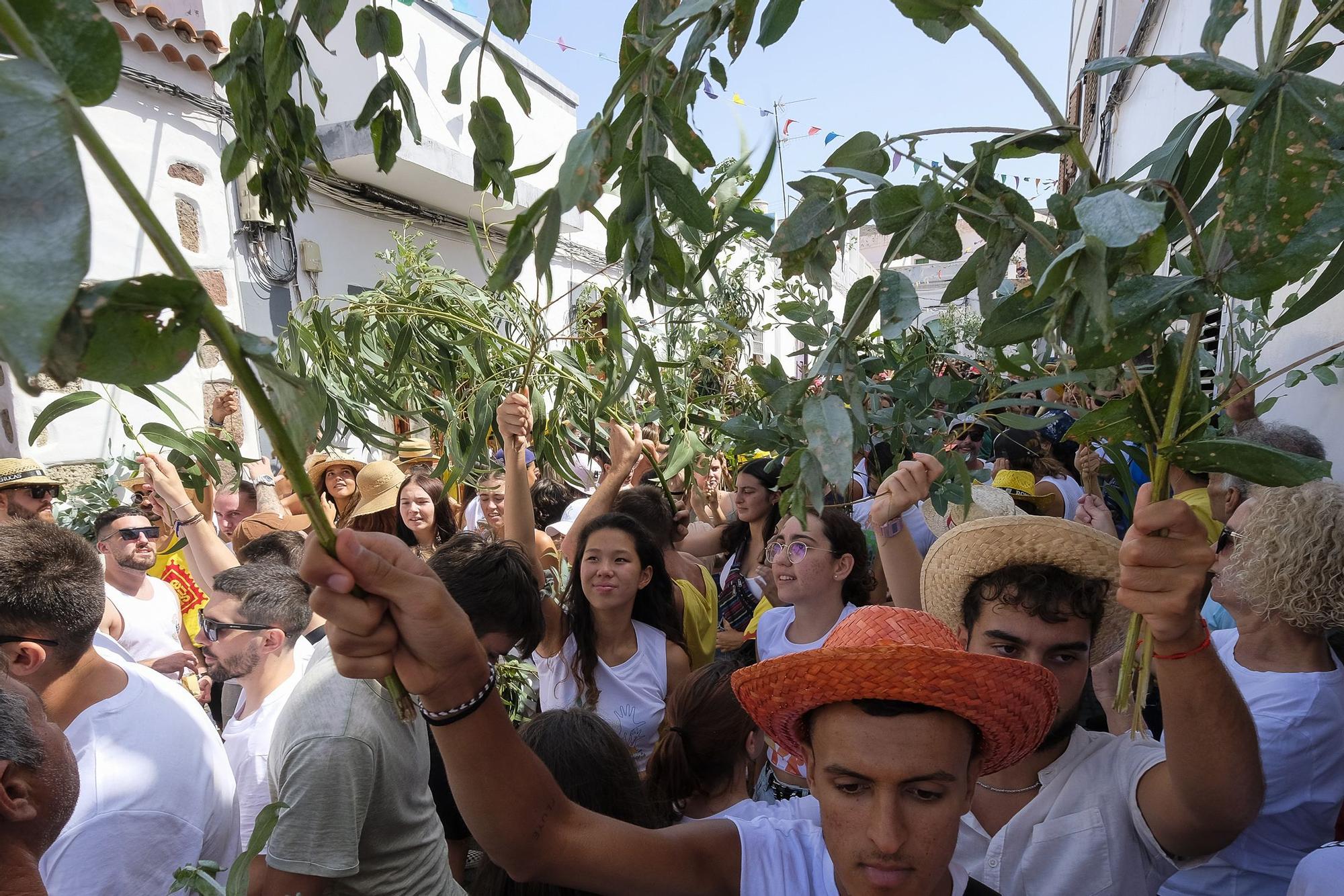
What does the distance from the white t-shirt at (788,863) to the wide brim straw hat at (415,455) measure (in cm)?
213

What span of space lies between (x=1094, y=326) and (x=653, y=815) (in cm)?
183

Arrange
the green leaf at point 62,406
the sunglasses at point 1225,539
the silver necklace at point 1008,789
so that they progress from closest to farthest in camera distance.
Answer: the green leaf at point 62,406
the silver necklace at point 1008,789
the sunglasses at point 1225,539

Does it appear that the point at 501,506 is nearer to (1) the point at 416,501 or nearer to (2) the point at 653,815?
(1) the point at 416,501

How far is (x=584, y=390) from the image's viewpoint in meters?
2.71

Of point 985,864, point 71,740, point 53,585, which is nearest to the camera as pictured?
point 985,864

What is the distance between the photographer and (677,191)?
909 millimetres

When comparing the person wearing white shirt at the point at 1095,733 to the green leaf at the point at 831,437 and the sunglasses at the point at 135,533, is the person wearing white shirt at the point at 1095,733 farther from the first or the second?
the sunglasses at the point at 135,533

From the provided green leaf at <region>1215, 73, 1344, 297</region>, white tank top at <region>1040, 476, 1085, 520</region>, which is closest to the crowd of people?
green leaf at <region>1215, 73, 1344, 297</region>

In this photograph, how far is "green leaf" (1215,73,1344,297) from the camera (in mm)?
689

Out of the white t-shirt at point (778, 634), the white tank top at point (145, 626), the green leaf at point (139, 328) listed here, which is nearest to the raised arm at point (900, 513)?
the white t-shirt at point (778, 634)

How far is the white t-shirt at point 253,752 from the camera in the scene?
246 centimetres

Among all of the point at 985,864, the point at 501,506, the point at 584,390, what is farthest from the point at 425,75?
the point at 985,864

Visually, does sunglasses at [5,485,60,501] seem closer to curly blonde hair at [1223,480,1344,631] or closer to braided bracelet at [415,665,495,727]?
braided bracelet at [415,665,495,727]

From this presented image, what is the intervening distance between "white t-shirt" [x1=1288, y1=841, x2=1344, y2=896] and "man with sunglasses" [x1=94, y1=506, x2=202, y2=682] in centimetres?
359
